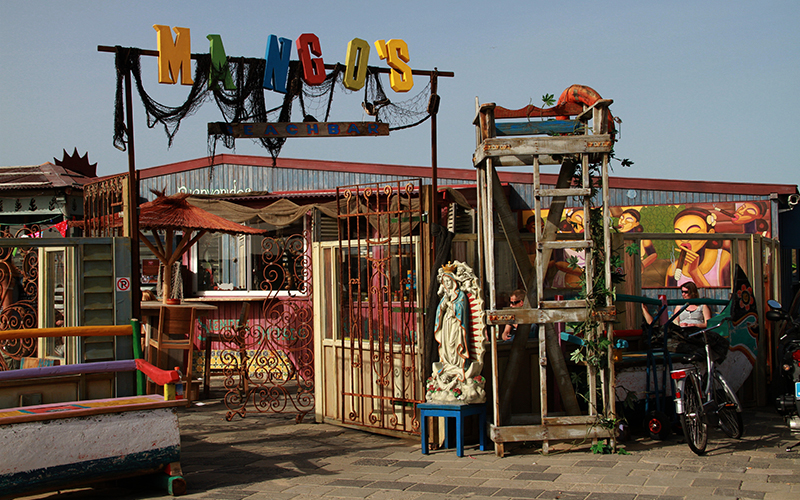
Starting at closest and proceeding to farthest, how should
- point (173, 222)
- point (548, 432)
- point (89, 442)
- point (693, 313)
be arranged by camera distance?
point (89, 442), point (548, 432), point (693, 313), point (173, 222)

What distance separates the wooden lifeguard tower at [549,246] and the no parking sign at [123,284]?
3.33m

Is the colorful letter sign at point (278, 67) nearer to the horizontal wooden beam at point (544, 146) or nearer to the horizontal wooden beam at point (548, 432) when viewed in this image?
the horizontal wooden beam at point (544, 146)

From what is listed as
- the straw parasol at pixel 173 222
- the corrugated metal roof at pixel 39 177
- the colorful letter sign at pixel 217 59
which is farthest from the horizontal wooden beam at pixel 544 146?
the corrugated metal roof at pixel 39 177

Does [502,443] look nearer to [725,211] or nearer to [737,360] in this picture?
[737,360]

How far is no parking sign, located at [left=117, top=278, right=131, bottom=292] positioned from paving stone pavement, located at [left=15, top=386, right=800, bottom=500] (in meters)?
1.68

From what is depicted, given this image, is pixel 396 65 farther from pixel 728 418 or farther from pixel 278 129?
pixel 728 418

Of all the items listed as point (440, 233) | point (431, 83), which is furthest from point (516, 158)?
point (431, 83)

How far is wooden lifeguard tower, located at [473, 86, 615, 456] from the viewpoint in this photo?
21.0ft

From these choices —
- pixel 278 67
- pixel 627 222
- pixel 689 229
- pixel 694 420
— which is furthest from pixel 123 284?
pixel 689 229

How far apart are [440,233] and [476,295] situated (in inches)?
31.7

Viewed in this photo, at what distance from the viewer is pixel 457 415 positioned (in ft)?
21.1

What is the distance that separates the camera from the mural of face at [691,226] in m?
13.1

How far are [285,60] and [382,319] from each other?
3.01m

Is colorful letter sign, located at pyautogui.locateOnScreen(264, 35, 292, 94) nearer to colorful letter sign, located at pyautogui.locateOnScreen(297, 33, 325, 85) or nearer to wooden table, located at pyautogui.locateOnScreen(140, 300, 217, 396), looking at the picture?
colorful letter sign, located at pyautogui.locateOnScreen(297, 33, 325, 85)
